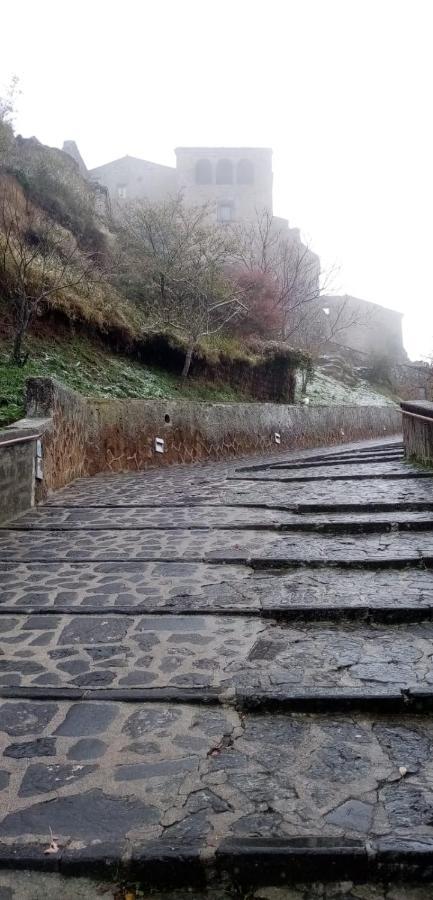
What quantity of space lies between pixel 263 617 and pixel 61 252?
14.0 m

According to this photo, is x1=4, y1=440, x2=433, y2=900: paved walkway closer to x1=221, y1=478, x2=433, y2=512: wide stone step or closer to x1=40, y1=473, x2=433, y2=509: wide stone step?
x1=221, y1=478, x2=433, y2=512: wide stone step

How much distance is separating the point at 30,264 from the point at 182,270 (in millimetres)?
5921

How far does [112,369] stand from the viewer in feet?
45.8

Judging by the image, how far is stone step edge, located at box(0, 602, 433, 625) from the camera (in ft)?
13.1

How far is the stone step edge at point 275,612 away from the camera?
398 centimetres

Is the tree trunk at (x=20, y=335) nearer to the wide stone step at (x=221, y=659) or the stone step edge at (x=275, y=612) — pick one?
the stone step edge at (x=275, y=612)

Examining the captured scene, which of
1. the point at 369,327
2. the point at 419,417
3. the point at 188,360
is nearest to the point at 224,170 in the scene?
the point at 369,327

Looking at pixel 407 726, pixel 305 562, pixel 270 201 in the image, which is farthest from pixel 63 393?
pixel 270 201

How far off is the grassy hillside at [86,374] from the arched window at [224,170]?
44.9 metres

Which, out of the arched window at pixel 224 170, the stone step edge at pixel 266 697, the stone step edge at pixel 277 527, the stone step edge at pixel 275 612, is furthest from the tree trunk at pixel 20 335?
the arched window at pixel 224 170

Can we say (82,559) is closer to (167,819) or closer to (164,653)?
(164,653)

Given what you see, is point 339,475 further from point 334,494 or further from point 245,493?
point 245,493

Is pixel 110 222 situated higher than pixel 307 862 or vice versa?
pixel 110 222

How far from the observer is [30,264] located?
12.3 m
